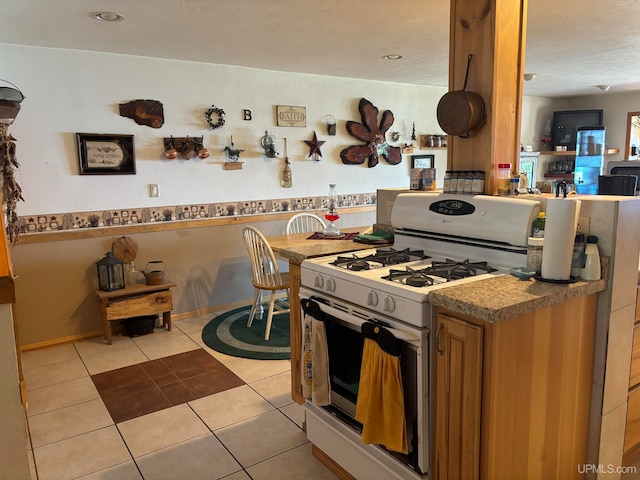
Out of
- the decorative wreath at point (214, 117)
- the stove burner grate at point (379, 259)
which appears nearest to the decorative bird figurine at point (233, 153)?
the decorative wreath at point (214, 117)

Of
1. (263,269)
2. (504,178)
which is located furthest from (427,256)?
(263,269)

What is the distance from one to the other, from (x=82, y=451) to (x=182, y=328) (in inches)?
66.2

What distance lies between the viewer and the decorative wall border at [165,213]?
3498 millimetres

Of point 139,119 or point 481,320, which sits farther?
point 139,119

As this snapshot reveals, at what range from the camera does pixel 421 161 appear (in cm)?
557

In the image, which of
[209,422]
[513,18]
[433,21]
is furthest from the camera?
[433,21]

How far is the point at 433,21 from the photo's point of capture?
9.66ft

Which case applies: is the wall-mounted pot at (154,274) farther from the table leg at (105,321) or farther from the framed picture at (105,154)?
the framed picture at (105,154)

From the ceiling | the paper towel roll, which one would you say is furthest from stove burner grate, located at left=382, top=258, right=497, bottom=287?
the ceiling

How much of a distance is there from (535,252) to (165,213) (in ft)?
10.1

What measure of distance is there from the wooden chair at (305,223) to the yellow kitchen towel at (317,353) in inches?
93.2

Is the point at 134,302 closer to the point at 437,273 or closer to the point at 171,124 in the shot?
the point at 171,124

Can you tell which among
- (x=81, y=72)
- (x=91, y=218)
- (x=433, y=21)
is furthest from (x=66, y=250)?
(x=433, y=21)

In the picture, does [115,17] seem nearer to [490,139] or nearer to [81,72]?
[81,72]
